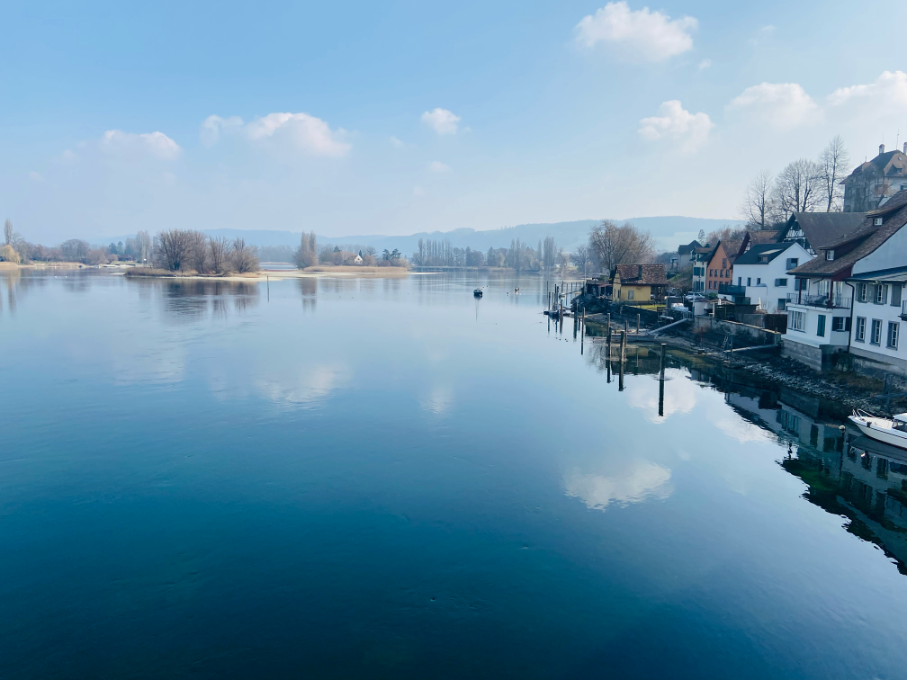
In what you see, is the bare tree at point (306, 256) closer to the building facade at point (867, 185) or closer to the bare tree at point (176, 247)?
the bare tree at point (176, 247)

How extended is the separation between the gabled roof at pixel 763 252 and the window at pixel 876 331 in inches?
924

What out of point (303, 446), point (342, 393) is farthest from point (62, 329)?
point (303, 446)

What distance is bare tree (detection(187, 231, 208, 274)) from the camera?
13175 cm

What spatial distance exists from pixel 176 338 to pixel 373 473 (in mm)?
32399

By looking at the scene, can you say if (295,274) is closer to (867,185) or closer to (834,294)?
(867,185)

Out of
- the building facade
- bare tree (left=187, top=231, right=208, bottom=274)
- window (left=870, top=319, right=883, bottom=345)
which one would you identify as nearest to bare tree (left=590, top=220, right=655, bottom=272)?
the building facade

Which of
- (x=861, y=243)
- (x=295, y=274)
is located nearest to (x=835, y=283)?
(x=861, y=243)

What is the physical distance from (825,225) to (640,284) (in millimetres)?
25522

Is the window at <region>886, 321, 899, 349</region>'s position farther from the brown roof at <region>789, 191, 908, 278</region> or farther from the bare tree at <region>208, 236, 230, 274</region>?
the bare tree at <region>208, 236, 230, 274</region>

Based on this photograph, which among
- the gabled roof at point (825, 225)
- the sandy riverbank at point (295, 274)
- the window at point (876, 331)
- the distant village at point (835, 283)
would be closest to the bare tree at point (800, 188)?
the distant village at point (835, 283)

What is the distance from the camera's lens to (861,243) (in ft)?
99.7

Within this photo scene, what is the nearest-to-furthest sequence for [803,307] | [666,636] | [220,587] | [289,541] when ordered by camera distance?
[666,636] → [220,587] → [289,541] → [803,307]

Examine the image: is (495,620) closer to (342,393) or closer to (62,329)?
(342,393)

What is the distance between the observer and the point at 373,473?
19188 mm
